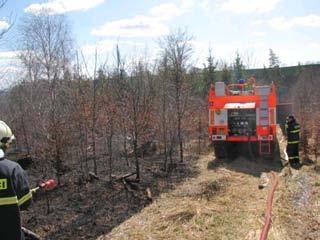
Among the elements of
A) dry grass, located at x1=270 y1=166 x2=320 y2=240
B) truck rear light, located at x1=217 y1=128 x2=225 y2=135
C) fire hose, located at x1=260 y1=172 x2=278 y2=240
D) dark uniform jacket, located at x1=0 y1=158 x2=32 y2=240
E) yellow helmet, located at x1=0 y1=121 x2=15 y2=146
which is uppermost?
yellow helmet, located at x1=0 y1=121 x2=15 y2=146

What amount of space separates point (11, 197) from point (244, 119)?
10795 mm

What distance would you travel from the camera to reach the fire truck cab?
43.9 ft

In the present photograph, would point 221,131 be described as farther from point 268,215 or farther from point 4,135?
point 4,135

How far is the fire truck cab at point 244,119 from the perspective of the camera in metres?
13.4

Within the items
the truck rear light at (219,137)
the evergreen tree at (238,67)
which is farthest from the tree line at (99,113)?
the evergreen tree at (238,67)

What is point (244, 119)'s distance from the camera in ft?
45.4

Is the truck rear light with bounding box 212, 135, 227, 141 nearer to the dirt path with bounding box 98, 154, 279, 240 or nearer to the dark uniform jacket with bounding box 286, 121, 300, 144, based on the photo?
the dark uniform jacket with bounding box 286, 121, 300, 144

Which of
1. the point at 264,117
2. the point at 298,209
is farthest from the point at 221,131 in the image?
the point at 298,209

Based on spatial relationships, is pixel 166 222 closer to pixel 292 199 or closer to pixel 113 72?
pixel 292 199

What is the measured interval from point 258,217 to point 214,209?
83 cm

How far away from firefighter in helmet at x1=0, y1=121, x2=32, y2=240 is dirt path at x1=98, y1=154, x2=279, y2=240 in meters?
3.33

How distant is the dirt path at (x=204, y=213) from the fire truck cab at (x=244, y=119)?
2.46 m

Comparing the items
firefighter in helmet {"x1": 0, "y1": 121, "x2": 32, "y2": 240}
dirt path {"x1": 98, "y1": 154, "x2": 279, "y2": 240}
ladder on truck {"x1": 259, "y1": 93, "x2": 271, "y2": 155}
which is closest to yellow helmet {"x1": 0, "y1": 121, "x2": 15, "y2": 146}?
firefighter in helmet {"x1": 0, "y1": 121, "x2": 32, "y2": 240}

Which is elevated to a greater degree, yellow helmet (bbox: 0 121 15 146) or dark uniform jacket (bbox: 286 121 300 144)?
yellow helmet (bbox: 0 121 15 146)
